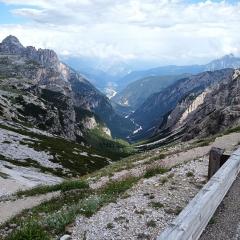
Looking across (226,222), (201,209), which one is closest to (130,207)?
(226,222)

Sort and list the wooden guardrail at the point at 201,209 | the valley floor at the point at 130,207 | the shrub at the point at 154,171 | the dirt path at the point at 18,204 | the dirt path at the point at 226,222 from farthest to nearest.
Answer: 1. the dirt path at the point at 18,204
2. the shrub at the point at 154,171
3. the valley floor at the point at 130,207
4. the dirt path at the point at 226,222
5. the wooden guardrail at the point at 201,209

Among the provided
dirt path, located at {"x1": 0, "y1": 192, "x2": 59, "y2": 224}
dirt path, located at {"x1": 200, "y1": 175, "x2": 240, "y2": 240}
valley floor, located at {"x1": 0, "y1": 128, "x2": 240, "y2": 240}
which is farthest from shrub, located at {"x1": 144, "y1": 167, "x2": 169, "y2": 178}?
dirt path, located at {"x1": 200, "y1": 175, "x2": 240, "y2": 240}

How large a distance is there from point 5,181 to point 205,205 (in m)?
43.4

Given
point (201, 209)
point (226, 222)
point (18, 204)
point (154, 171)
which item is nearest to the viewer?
point (201, 209)

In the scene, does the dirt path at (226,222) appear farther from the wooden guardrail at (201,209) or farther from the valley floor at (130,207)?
the valley floor at (130,207)

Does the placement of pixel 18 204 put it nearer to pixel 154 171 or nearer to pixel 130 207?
pixel 154 171

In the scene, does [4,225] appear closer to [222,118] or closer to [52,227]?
[52,227]

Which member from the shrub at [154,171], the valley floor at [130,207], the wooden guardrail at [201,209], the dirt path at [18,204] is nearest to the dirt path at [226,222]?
the wooden guardrail at [201,209]

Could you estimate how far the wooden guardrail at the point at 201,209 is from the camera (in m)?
8.20

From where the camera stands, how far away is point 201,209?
9.71m

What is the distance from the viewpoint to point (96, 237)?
1221 centimetres

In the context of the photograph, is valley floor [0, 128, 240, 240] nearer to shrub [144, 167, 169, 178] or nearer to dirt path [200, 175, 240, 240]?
shrub [144, 167, 169, 178]

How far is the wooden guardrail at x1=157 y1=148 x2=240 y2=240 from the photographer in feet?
26.9

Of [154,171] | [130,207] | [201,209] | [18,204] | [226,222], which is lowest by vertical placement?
[18,204]
